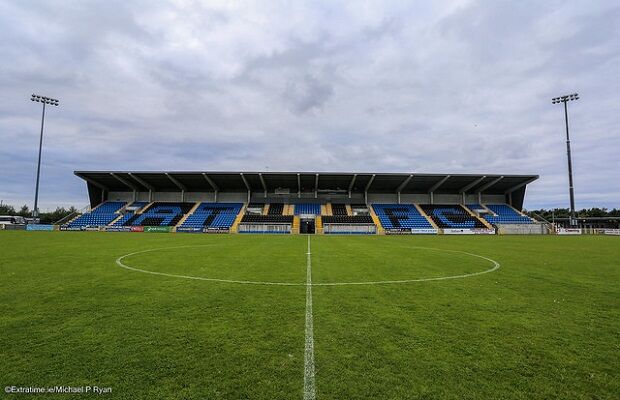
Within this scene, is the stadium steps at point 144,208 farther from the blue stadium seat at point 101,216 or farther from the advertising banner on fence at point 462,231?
the advertising banner on fence at point 462,231

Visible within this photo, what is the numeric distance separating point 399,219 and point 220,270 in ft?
144

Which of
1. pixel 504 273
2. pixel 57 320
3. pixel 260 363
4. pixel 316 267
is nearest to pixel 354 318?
pixel 260 363

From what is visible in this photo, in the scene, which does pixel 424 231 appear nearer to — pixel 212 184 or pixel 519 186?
pixel 519 186

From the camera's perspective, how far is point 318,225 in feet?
163

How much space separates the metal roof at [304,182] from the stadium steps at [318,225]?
23.2 ft

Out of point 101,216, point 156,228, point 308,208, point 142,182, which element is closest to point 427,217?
point 308,208

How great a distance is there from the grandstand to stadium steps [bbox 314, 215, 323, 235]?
0.16 m

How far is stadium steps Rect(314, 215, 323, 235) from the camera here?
157ft

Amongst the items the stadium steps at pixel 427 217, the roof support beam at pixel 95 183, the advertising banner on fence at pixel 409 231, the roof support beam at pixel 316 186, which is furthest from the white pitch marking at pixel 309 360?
the roof support beam at pixel 95 183

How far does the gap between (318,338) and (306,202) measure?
5366 cm

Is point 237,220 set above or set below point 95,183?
below

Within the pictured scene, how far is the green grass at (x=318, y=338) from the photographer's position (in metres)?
3.30

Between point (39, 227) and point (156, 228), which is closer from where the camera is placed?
point (39, 227)

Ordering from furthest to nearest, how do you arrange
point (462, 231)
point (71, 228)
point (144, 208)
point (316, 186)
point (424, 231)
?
point (316, 186) → point (144, 208) → point (71, 228) → point (424, 231) → point (462, 231)
